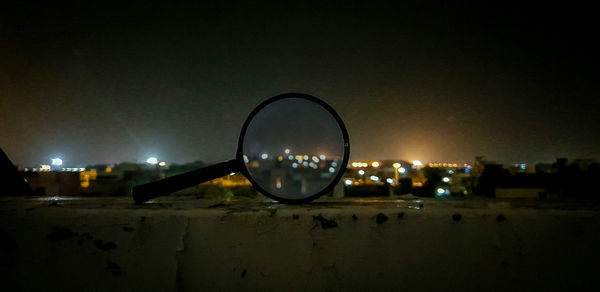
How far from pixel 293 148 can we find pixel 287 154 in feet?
0.16

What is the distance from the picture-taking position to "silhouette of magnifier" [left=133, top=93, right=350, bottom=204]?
149 cm

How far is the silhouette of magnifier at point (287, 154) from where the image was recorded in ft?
4.89

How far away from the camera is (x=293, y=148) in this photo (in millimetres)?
1806

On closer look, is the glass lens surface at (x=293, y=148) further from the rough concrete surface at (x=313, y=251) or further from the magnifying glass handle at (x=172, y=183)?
the rough concrete surface at (x=313, y=251)

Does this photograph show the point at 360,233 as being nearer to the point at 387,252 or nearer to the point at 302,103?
the point at 387,252

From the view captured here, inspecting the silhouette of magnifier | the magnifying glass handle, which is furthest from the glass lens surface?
the magnifying glass handle

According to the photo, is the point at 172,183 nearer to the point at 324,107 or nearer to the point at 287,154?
the point at 287,154

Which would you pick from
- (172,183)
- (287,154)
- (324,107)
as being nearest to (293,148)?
(287,154)

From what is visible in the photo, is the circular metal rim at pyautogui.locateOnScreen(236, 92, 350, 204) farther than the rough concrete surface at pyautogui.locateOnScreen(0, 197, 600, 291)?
Yes

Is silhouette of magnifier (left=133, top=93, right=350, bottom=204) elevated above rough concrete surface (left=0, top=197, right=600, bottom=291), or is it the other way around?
silhouette of magnifier (left=133, top=93, right=350, bottom=204)

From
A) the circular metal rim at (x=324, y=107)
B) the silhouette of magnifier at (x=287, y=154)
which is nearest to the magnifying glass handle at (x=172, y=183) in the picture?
the silhouette of magnifier at (x=287, y=154)

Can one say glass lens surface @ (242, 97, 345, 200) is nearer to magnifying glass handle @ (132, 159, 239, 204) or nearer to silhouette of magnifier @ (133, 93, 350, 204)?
silhouette of magnifier @ (133, 93, 350, 204)

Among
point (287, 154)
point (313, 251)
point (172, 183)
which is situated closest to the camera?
point (313, 251)

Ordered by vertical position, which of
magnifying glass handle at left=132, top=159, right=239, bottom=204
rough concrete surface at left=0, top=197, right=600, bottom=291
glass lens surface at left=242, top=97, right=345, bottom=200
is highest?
glass lens surface at left=242, top=97, right=345, bottom=200
